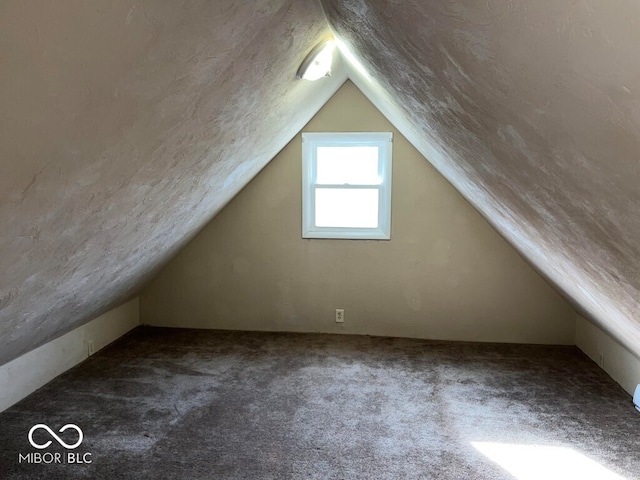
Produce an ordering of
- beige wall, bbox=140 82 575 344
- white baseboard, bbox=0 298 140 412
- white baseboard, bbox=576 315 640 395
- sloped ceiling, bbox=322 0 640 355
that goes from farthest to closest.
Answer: beige wall, bbox=140 82 575 344 → white baseboard, bbox=576 315 640 395 → white baseboard, bbox=0 298 140 412 → sloped ceiling, bbox=322 0 640 355

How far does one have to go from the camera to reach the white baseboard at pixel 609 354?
3502 millimetres

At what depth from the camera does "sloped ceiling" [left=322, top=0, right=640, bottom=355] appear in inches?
35.9

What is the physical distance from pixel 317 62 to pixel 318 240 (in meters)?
2.07

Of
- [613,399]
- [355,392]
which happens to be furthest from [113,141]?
[613,399]

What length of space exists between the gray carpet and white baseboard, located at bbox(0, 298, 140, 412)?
0.28 ft

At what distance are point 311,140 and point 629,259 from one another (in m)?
3.29

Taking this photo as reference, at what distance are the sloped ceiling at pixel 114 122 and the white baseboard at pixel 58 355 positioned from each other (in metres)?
0.17

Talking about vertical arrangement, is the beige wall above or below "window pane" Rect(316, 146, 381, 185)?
below

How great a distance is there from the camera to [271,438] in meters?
2.97

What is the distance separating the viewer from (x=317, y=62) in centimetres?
287
